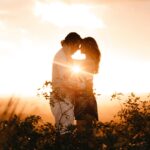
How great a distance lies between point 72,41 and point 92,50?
44 cm

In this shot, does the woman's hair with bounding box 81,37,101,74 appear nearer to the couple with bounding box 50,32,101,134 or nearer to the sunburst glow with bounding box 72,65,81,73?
the couple with bounding box 50,32,101,134

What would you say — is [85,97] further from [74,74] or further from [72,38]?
[72,38]

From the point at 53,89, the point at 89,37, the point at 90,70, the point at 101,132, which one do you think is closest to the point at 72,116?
the point at 90,70

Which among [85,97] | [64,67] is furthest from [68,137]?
[64,67]

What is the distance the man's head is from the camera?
888 centimetres

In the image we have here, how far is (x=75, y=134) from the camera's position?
5.78m

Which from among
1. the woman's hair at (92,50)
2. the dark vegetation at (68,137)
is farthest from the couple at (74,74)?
the dark vegetation at (68,137)

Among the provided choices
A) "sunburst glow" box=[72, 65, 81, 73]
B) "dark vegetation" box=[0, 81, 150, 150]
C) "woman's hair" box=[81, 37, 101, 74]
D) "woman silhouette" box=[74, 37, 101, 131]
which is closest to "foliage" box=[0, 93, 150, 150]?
"dark vegetation" box=[0, 81, 150, 150]

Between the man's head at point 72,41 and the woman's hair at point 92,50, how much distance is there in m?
0.14

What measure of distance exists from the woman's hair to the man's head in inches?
5.6

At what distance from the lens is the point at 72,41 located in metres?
8.91

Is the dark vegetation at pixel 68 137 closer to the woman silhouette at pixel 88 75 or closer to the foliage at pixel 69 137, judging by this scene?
the foliage at pixel 69 137

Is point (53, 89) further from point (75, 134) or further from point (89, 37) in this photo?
point (89, 37)

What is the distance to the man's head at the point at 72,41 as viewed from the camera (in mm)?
8875
